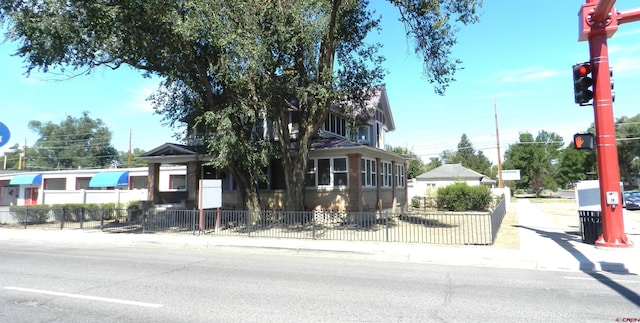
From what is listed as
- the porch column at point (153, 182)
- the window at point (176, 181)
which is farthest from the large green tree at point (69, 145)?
the porch column at point (153, 182)

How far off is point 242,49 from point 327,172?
9.39m

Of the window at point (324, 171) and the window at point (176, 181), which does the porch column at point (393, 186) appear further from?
the window at point (176, 181)

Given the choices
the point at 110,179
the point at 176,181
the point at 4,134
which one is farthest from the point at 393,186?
the point at 110,179

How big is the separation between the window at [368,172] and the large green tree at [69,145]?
248 ft

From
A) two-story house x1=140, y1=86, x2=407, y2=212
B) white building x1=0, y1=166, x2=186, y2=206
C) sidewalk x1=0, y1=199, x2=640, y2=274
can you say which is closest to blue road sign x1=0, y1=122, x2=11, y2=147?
sidewalk x1=0, y1=199, x2=640, y2=274

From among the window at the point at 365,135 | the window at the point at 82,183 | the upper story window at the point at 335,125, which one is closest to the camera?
the upper story window at the point at 335,125

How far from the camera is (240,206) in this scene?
74.8 feet

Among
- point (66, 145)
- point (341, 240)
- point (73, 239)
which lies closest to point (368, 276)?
point (341, 240)

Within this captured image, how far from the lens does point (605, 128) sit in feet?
37.5

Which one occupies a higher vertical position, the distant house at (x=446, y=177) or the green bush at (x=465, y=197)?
the distant house at (x=446, y=177)

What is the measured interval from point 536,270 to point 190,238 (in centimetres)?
1096

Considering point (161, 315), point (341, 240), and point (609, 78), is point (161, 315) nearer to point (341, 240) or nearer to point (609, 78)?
point (341, 240)

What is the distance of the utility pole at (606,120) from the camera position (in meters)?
11.3

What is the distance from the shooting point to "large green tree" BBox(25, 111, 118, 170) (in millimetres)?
83375
